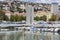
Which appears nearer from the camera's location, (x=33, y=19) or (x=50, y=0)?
(x=33, y=19)

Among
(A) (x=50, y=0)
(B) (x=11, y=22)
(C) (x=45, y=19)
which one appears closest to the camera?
(B) (x=11, y=22)

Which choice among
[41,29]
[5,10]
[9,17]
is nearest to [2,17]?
[9,17]

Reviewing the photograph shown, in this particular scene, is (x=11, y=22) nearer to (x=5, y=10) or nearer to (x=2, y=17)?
(x=2, y=17)

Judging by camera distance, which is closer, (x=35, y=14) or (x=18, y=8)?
(x=35, y=14)

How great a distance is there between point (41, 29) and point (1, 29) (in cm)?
150

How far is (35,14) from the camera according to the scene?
11.9 m

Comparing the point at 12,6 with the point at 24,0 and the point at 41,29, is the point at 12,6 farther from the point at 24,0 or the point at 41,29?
the point at 41,29

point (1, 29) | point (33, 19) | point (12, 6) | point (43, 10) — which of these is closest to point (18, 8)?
point (12, 6)

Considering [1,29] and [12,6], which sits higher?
[12,6]

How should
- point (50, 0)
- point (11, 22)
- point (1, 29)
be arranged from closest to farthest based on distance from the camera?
1. point (1, 29)
2. point (11, 22)
3. point (50, 0)

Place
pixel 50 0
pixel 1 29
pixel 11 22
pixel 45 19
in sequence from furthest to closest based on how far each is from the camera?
pixel 50 0, pixel 45 19, pixel 11 22, pixel 1 29

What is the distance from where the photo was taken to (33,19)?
36.6 ft

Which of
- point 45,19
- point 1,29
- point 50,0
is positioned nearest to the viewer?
point 1,29

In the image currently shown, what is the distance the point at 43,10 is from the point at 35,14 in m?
1.07
